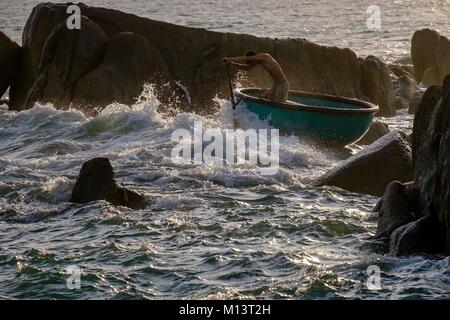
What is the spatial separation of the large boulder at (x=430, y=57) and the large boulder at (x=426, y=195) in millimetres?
18065

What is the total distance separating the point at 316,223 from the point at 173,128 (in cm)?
762

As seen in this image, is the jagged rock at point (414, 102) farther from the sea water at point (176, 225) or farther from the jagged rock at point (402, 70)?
the sea water at point (176, 225)

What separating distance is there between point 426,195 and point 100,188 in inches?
193

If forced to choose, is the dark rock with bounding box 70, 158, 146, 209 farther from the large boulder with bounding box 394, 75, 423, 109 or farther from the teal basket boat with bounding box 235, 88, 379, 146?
the large boulder with bounding box 394, 75, 423, 109

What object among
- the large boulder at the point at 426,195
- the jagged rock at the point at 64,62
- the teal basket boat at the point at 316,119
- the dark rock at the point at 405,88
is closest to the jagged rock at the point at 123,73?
the jagged rock at the point at 64,62

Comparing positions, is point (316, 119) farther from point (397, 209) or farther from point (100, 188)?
point (397, 209)

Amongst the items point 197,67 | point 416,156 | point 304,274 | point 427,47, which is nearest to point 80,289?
point 304,274

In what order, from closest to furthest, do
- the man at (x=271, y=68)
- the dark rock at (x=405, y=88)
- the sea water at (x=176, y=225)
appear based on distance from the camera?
the sea water at (x=176, y=225), the man at (x=271, y=68), the dark rock at (x=405, y=88)

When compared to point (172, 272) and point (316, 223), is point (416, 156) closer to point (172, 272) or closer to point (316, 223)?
point (316, 223)

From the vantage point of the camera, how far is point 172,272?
1135cm

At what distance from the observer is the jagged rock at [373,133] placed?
2155cm

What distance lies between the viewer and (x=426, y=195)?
39.3 ft

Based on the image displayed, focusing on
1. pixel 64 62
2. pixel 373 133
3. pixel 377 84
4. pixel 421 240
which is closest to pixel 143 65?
pixel 64 62

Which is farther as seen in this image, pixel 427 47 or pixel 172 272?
pixel 427 47
